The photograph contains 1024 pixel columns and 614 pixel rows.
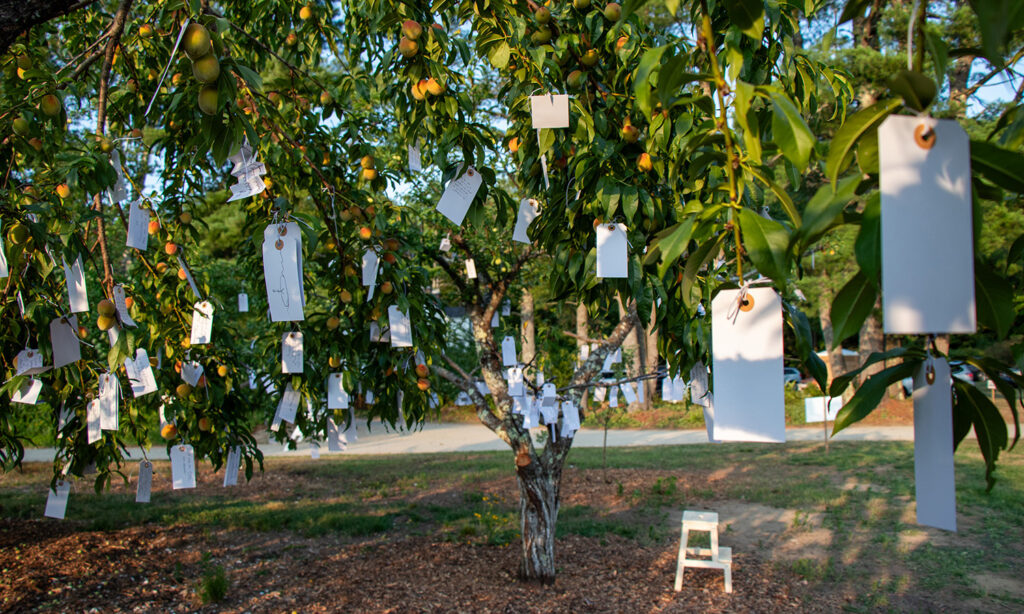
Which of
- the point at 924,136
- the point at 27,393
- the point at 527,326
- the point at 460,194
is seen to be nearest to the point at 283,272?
the point at 460,194

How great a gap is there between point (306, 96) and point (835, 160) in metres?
2.71

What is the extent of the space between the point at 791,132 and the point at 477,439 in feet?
35.2

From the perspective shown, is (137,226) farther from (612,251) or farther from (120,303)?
(612,251)

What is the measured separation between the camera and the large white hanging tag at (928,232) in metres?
0.64

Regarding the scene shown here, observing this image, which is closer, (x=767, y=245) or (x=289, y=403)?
(x=767, y=245)

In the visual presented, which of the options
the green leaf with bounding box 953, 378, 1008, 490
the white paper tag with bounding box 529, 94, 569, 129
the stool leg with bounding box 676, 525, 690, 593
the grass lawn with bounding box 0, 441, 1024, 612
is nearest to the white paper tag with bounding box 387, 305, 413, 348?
the white paper tag with bounding box 529, 94, 569, 129

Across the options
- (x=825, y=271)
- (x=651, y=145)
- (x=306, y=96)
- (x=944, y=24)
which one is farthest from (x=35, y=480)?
(x=825, y=271)

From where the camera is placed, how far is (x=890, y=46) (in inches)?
360

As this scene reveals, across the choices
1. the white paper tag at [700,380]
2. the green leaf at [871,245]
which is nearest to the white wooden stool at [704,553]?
the white paper tag at [700,380]

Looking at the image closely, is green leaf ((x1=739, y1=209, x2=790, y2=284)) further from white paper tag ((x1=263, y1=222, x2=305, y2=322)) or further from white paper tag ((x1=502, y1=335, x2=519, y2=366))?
white paper tag ((x1=502, y1=335, x2=519, y2=366))

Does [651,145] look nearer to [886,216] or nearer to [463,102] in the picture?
[463,102]

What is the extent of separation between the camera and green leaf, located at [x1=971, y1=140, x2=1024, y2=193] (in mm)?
675

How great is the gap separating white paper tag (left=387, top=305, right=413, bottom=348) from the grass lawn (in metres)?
2.06

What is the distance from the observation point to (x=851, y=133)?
2.40 ft
